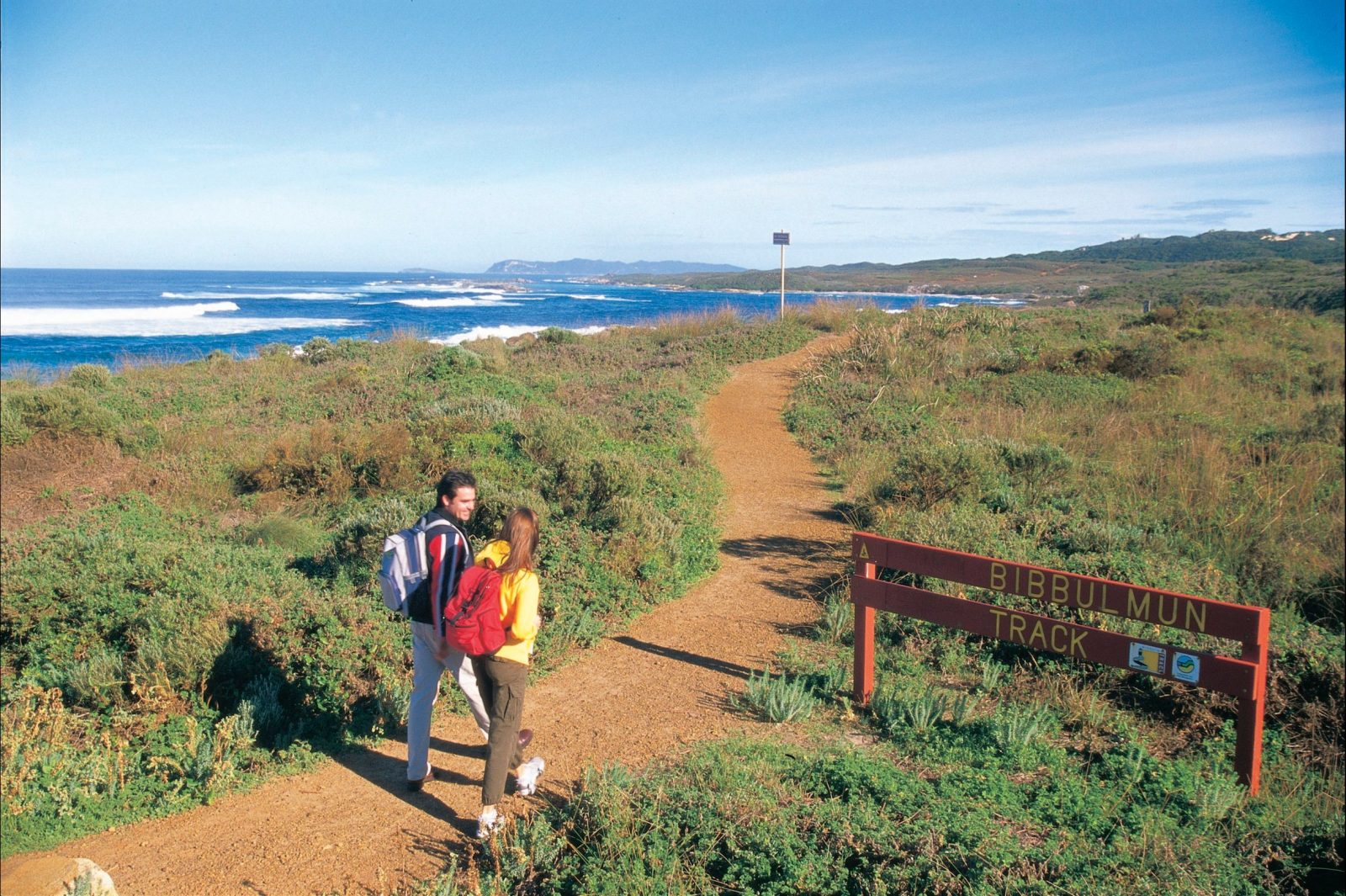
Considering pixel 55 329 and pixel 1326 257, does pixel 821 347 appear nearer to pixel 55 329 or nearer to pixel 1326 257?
pixel 1326 257

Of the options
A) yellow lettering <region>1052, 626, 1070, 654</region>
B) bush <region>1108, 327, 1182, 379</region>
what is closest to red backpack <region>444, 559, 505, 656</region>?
yellow lettering <region>1052, 626, 1070, 654</region>

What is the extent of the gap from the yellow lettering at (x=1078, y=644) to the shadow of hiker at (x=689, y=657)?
2.08m

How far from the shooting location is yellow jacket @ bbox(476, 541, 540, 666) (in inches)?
150

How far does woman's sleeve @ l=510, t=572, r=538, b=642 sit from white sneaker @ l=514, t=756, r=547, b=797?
82 cm

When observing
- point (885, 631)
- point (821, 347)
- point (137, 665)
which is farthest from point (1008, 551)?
point (821, 347)

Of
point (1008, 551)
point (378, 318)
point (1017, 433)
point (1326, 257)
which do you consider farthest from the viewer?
point (378, 318)

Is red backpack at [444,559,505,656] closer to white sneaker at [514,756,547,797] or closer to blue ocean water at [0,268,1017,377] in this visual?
white sneaker at [514,756,547,797]

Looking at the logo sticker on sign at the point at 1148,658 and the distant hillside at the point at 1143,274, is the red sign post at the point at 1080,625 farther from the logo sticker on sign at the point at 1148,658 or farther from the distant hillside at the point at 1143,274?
the distant hillside at the point at 1143,274

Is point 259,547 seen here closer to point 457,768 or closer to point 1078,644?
point 457,768

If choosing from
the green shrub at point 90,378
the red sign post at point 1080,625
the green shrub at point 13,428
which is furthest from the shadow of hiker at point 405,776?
the green shrub at point 90,378

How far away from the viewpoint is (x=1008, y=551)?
7.14 meters

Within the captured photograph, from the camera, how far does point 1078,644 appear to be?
455 centimetres

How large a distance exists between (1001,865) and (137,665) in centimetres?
495

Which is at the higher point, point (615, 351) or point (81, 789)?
point (615, 351)
